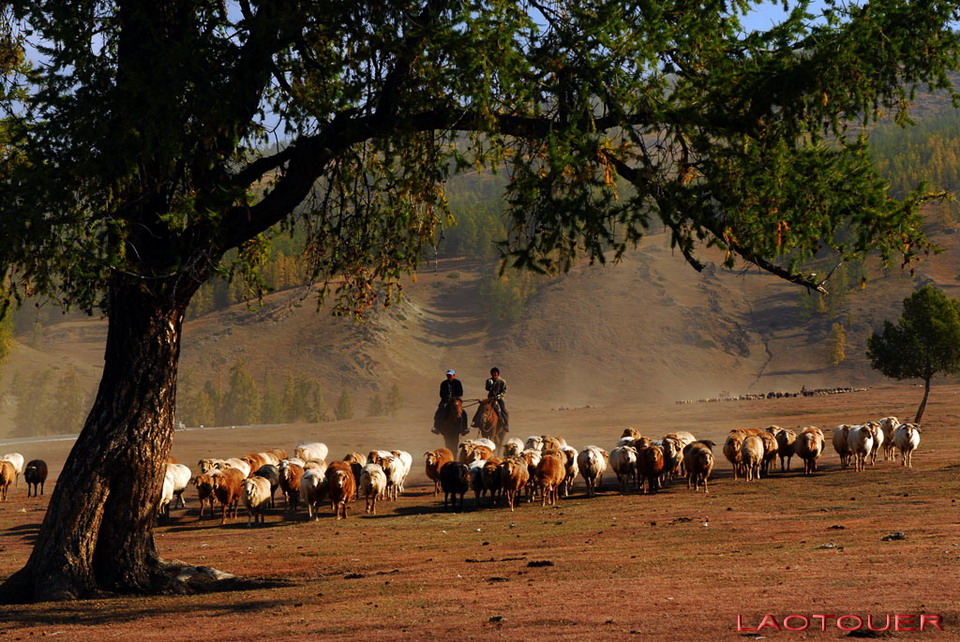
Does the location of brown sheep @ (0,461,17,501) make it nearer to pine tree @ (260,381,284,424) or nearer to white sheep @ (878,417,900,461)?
white sheep @ (878,417,900,461)

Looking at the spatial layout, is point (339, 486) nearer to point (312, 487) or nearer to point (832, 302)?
point (312, 487)

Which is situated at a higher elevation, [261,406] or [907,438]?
[261,406]

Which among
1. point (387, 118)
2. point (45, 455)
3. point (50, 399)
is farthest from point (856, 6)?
point (50, 399)

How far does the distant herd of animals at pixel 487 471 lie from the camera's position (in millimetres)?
18594

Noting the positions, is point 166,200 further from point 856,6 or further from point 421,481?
point 421,481

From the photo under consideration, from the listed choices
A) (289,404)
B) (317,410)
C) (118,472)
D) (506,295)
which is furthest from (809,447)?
(506,295)

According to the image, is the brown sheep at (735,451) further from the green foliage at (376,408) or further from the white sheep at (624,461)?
the green foliage at (376,408)

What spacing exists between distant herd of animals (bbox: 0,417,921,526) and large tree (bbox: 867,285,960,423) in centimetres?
1296

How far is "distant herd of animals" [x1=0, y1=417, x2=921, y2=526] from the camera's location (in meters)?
18.6

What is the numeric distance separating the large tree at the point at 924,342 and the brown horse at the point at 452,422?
20.0 m

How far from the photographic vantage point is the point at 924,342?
37.1 m

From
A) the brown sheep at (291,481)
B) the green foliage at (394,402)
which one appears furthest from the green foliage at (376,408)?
the brown sheep at (291,481)

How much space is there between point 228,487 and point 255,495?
1079mm

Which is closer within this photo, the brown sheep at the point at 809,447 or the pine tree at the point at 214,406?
the brown sheep at the point at 809,447
